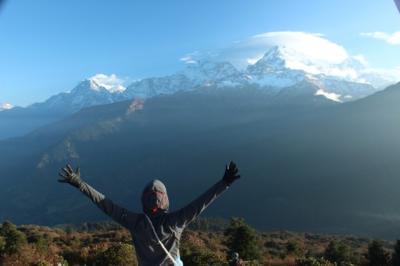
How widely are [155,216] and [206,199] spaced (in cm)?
53

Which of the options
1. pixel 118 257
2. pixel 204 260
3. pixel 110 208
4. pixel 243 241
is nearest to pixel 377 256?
pixel 243 241

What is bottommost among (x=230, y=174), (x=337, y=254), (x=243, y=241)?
(x=337, y=254)

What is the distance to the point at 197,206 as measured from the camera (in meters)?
4.70

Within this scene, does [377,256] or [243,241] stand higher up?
[377,256]

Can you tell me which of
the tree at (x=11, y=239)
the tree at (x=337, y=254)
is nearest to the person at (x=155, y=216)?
the tree at (x=11, y=239)

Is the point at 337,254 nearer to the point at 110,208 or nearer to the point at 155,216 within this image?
the point at 155,216

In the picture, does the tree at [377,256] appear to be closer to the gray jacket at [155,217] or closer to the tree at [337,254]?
the tree at [337,254]

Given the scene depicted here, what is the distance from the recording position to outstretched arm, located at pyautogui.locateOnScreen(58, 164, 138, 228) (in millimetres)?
4668

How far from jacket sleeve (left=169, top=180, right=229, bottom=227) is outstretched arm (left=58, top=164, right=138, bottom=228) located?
40 centimetres

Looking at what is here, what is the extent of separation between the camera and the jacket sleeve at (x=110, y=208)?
4734 millimetres

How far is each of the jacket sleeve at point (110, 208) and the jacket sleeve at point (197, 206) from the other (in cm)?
39

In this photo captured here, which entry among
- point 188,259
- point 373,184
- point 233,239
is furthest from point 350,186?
point 188,259

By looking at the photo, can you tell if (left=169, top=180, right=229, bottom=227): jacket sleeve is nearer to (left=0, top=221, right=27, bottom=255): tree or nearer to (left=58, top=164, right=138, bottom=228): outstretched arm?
(left=58, top=164, right=138, bottom=228): outstretched arm

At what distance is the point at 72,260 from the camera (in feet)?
42.9
